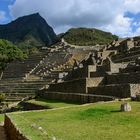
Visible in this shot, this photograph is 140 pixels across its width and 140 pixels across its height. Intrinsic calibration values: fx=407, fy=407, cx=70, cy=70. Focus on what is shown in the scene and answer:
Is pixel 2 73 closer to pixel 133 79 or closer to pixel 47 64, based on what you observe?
pixel 47 64

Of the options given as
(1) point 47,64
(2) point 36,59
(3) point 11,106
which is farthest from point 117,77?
(2) point 36,59

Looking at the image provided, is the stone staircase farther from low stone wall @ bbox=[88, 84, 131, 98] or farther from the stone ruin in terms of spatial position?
low stone wall @ bbox=[88, 84, 131, 98]

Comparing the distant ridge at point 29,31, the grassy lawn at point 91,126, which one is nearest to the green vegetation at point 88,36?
the distant ridge at point 29,31

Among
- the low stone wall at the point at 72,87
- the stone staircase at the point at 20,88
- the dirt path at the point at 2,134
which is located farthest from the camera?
the stone staircase at the point at 20,88

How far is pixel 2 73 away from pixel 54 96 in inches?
1157

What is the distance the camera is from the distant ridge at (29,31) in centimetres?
14798

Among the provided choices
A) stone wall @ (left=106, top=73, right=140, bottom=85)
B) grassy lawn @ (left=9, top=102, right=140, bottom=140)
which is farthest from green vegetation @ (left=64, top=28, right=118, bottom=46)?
grassy lawn @ (left=9, top=102, right=140, bottom=140)

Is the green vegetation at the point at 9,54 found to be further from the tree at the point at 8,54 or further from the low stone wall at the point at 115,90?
the low stone wall at the point at 115,90

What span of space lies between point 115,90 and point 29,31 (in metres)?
132

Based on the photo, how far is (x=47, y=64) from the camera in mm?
58000

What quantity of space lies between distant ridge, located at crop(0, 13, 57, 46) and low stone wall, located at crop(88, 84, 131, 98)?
114 metres

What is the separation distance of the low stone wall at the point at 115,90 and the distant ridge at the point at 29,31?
Answer: 114 metres

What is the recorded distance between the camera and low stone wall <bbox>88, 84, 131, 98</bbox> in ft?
75.4

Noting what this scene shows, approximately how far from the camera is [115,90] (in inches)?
963
